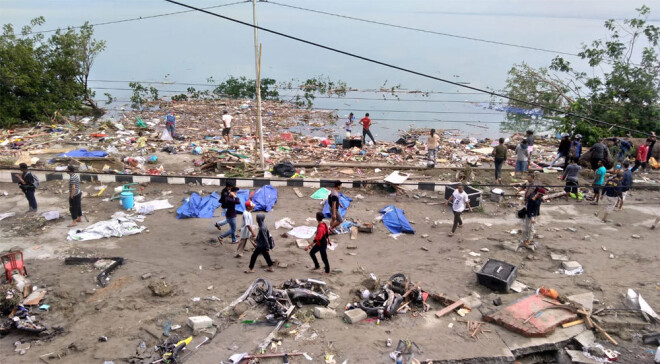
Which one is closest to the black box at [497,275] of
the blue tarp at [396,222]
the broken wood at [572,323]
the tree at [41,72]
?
the broken wood at [572,323]

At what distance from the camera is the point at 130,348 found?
6.42 m

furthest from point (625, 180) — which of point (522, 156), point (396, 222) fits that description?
point (396, 222)

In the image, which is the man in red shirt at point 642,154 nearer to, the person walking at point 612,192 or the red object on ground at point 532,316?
the person walking at point 612,192

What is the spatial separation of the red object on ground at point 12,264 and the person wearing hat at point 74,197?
2426mm

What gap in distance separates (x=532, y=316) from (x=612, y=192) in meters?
5.89

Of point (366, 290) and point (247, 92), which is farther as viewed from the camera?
point (247, 92)

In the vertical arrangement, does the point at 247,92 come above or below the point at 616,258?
above

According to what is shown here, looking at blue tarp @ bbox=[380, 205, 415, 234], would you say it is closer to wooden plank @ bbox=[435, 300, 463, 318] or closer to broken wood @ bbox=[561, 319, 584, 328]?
wooden plank @ bbox=[435, 300, 463, 318]

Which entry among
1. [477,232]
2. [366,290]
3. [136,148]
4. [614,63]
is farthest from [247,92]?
[366,290]

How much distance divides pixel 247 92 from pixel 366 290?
78.0 feet

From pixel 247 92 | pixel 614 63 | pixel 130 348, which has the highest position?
pixel 614 63

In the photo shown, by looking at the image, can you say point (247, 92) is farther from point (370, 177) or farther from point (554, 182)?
point (554, 182)

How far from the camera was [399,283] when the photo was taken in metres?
7.85

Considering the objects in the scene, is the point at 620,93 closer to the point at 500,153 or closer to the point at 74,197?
the point at 500,153
